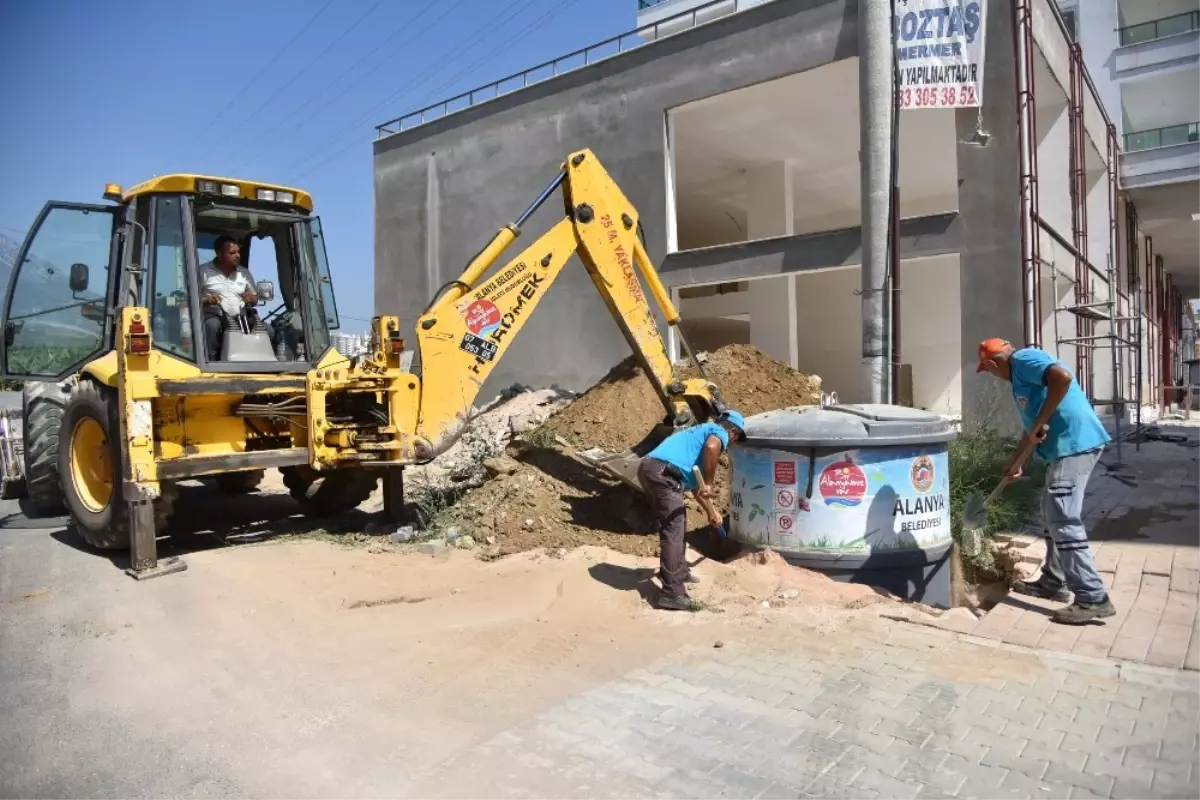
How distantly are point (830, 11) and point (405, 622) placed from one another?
37.2ft

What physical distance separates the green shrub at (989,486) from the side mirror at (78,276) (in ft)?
26.5

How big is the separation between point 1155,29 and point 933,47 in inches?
655

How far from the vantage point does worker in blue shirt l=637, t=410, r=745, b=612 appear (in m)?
5.35

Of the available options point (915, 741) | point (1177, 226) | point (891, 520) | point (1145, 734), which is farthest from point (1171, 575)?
point (1177, 226)

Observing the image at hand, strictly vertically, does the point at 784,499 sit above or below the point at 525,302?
below

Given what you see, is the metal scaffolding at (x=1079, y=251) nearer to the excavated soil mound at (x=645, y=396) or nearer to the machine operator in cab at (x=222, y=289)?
the excavated soil mound at (x=645, y=396)

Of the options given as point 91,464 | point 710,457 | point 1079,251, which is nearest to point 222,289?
point 91,464

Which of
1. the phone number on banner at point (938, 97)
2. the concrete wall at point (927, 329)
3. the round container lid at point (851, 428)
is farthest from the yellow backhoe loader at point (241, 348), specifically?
Answer: the concrete wall at point (927, 329)

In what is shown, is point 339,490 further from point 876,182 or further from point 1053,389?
point 876,182

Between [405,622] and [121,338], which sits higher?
[121,338]

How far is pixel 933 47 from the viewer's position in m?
10.5

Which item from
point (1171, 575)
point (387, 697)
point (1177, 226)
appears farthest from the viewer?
point (1177, 226)

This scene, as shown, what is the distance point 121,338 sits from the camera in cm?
616

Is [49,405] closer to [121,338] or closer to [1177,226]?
[121,338]
